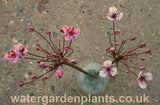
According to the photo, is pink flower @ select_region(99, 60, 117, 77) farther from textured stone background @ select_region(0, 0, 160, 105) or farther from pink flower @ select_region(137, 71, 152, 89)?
textured stone background @ select_region(0, 0, 160, 105)

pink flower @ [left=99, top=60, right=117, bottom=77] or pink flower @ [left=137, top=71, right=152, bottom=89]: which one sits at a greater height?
pink flower @ [left=99, top=60, right=117, bottom=77]

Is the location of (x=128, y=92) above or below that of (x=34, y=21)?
below

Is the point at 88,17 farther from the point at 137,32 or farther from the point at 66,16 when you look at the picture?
the point at 137,32

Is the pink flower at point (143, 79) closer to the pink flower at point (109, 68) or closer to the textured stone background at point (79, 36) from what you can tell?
the pink flower at point (109, 68)

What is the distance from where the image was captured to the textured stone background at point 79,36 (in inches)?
60.0

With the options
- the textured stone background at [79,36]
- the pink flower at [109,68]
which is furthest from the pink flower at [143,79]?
the textured stone background at [79,36]

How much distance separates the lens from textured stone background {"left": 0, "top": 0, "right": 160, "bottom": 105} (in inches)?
60.0

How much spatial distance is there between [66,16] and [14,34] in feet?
1.41

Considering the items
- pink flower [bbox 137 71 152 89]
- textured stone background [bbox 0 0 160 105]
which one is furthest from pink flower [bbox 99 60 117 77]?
textured stone background [bbox 0 0 160 105]

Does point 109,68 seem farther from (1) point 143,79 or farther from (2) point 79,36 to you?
(2) point 79,36

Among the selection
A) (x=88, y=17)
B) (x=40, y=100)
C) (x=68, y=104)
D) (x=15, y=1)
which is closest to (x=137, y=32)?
(x=88, y=17)

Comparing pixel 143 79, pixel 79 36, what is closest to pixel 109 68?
pixel 143 79

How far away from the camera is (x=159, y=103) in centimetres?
149

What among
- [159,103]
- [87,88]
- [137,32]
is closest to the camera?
[87,88]
